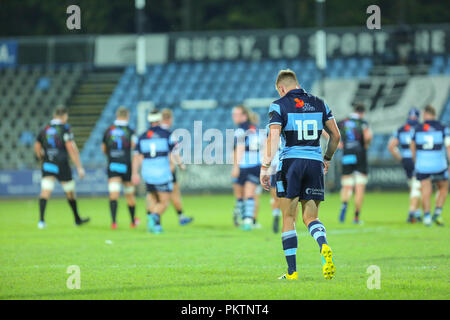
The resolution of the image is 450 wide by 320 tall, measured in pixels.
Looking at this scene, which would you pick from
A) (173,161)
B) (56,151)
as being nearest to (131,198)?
(173,161)

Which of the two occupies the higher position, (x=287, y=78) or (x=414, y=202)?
(x=287, y=78)

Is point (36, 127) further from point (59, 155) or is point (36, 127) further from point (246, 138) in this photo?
point (246, 138)

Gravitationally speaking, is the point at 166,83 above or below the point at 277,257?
above

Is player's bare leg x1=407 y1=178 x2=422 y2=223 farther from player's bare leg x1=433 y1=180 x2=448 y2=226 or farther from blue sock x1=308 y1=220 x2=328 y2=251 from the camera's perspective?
blue sock x1=308 y1=220 x2=328 y2=251

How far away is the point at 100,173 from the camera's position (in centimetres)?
2752

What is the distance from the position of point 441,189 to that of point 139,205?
11.2 metres

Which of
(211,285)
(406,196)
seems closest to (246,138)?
(211,285)

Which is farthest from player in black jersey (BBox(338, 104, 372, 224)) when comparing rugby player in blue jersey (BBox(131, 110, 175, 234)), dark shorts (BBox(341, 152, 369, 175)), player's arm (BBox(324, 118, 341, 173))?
player's arm (BBox(324, 118, 341, 173))

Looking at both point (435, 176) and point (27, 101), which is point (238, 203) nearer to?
point (435, 176)

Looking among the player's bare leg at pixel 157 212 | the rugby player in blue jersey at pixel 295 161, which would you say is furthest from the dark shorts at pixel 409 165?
the rugby player in blue jersey at pixel 295 161

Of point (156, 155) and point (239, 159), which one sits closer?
point (156, 155)

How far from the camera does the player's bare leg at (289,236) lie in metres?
8.59

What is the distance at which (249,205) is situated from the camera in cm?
1554

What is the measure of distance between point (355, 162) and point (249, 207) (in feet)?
8.66
